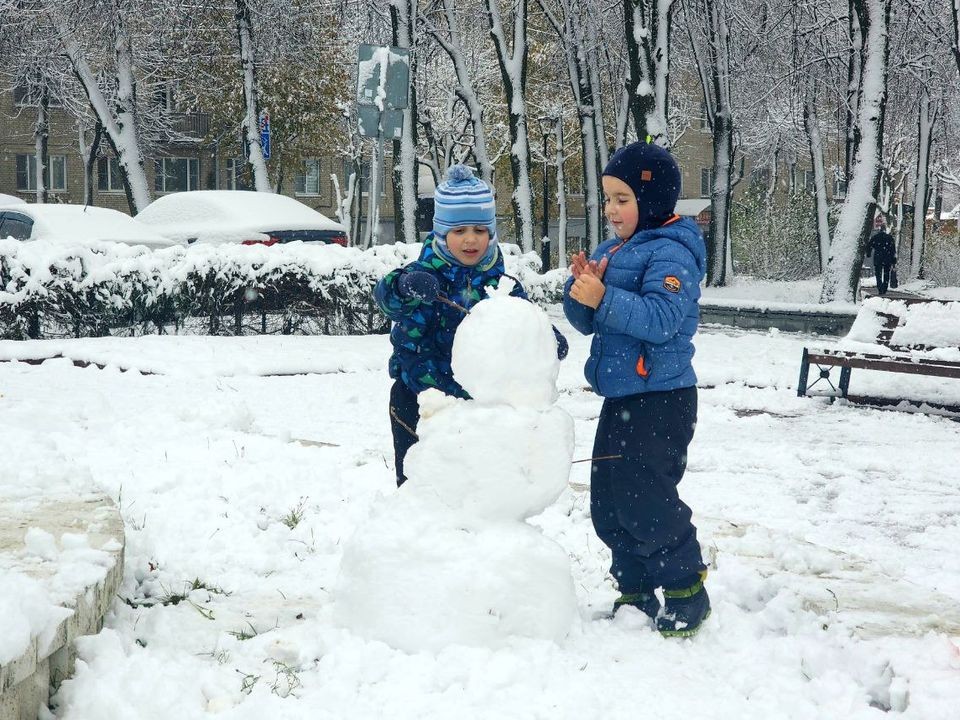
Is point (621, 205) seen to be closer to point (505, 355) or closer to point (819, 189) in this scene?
point (505, 355)

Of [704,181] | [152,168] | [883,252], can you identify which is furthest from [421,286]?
[704,181]

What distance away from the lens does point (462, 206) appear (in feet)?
12.5

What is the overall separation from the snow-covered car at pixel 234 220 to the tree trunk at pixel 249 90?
8.63 m

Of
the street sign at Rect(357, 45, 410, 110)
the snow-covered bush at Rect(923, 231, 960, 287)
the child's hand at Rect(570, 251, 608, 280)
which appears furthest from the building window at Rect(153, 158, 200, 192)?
the child's hand at Rect(570, 251, 608, 280)

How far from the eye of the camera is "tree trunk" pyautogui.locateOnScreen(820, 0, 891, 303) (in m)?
15.9

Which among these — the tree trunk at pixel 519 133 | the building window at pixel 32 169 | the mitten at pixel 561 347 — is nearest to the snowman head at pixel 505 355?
the mitten at pixel 561 347

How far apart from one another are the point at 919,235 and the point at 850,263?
15.6m

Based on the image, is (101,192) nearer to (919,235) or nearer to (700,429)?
(919,235)

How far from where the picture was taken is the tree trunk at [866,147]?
628 inches

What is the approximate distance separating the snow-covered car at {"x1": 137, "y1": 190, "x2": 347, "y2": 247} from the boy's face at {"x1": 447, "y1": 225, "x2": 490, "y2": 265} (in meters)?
10.6

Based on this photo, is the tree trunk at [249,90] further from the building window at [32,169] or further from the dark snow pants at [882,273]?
the building window at [32,169]

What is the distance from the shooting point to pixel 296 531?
14.7 ft

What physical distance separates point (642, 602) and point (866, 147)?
14135 mm

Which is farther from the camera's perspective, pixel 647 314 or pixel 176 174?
pixel 176 174
